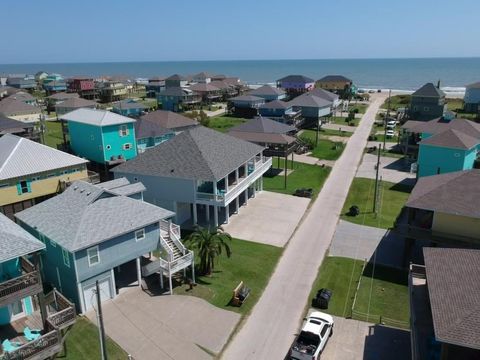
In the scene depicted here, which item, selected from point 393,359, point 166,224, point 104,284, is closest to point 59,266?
point 104,284

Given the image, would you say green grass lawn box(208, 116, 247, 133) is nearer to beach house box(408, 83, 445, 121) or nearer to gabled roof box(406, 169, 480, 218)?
beach house box(408, 83, 445, 121)

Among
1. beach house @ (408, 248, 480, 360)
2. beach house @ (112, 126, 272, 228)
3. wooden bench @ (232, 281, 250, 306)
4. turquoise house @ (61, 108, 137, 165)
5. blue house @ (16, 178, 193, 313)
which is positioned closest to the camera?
beach house @ (408, 248, 480, 360)

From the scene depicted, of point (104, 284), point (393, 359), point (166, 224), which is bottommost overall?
point (393, 359)

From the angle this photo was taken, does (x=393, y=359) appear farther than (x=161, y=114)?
No

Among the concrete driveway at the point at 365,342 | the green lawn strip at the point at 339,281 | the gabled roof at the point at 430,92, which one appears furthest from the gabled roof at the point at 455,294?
the gabled roof at the point at 430,92

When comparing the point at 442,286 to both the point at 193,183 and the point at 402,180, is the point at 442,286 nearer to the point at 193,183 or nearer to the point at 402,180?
the point at 193,183

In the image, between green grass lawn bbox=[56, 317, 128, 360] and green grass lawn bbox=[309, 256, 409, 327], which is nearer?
green grass lawn bbox=[56, 317, 128, 360]

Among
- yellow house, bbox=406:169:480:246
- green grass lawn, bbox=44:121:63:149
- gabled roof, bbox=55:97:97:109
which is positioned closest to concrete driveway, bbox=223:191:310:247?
yellow house, bbox=406:169:480:246
